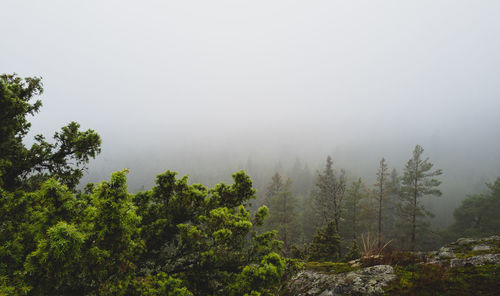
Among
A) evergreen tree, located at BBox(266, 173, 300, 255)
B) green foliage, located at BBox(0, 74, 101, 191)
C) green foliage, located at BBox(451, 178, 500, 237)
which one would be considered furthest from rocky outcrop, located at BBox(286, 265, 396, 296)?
green foliage, located at BBox(451, 178, 500, 237)

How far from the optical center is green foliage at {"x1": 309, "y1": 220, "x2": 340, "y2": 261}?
1692 cm

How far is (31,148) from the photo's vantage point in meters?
7.01

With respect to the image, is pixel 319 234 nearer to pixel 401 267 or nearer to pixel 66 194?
pixel 401 267

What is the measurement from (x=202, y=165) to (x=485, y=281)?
17302 cm

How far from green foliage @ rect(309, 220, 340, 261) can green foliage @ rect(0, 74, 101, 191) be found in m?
17.4

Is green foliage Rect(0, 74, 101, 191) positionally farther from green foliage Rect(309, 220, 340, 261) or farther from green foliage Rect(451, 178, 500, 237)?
green foliage Rect(451, 178, 500, 237)

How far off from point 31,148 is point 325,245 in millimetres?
19503

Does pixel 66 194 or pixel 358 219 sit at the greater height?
pixel 66 194

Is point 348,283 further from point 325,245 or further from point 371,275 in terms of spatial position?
point 325,245

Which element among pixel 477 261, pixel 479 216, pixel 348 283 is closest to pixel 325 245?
pixel 348 283

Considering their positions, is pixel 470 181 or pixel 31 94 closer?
pixel 31 94

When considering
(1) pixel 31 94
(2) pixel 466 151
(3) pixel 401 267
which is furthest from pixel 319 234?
(2) pixel 466 151

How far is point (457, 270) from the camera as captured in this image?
6.52 meters

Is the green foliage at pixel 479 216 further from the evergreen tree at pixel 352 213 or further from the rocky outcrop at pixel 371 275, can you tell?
the rocky outcrop at pixel 371 275
